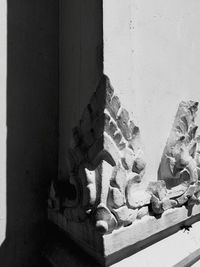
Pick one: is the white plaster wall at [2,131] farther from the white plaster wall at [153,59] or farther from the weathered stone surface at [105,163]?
the white plaster wall at [153,59]

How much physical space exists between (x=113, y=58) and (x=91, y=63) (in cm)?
7

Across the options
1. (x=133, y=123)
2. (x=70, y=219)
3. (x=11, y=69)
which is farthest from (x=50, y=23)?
(x=70, y=219)

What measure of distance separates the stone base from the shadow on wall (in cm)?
10

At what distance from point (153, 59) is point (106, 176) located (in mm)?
423

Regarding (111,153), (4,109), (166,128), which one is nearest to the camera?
(111,153)

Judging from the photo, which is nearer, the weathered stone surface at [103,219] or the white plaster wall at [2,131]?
the weathered stone surface at [103,219]

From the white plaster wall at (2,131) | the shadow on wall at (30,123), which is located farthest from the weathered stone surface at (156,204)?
the white plaster wall at (2,131)

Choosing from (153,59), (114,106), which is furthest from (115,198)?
(153,59)

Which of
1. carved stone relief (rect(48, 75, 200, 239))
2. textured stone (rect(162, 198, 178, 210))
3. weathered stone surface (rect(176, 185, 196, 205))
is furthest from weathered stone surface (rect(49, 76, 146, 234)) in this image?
weathered stone surface (rect(176, 185, 196, 205))

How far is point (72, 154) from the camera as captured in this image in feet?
2.57

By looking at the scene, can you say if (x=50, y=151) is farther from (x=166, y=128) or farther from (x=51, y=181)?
(x=166, y=128)

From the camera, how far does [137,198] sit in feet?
2.58

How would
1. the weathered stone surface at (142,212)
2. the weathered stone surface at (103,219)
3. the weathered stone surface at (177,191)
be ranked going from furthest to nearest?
the weathered stone surface at (177,191) → the weathered stone surface at (142,212) → the weathered stone surface at (103,219)

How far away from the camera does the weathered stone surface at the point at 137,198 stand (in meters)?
0.75
